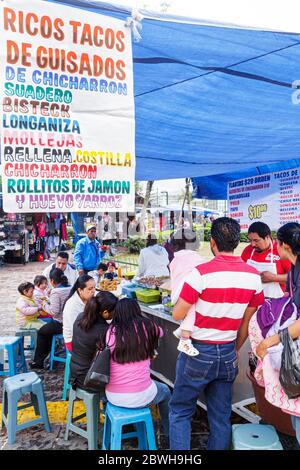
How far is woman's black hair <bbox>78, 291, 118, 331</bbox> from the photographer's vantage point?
9.46 ft

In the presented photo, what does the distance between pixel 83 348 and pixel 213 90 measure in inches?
90.9

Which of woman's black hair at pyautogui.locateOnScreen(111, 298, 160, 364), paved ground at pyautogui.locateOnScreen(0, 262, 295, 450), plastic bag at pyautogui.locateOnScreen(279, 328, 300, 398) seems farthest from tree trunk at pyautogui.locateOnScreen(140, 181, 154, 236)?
plastic bag at pyautogui.locateOnScreen(279, 328, 300, 398)

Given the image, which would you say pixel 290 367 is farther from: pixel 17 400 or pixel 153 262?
pixel 153 262

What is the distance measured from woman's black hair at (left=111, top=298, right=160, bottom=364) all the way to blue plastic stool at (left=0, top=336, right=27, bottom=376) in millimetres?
1912

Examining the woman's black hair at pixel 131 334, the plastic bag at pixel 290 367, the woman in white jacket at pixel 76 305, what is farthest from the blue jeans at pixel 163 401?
the plastic bag at pixel 290 367

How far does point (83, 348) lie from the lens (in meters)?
2.89

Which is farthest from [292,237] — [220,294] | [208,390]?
[208,390]

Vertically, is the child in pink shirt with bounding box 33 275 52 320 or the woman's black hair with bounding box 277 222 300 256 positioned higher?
the woman's black hair with bounding box 277 222 300 256

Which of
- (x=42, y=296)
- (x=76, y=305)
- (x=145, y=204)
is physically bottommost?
(x=42, y=296)

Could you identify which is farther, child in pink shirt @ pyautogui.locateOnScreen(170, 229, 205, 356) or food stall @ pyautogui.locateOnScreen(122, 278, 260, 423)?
food stall @ pyautogui.locateOnScreen(122, 278, 260, 423)

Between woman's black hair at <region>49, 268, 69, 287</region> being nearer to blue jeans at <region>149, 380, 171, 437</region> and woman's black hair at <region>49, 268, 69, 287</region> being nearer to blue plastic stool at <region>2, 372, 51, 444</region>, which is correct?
blue plastic stool at <region>2, 372, 51, 444</region>

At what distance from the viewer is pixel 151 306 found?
3.98 meters

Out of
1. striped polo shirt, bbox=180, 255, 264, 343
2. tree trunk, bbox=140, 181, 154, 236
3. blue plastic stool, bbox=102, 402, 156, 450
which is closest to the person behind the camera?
striped polo shirt, bbox=180, 255, 264, 343

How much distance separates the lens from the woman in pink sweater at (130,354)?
2.52m
